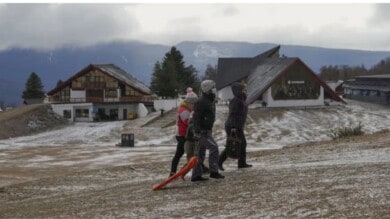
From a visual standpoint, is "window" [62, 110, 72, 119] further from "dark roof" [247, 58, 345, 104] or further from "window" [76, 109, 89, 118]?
"dark roof" [247, 58, 345, 104]

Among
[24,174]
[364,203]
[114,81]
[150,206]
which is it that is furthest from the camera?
[114,81]

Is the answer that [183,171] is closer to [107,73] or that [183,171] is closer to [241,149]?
[241,149]

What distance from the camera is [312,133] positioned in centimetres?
5134

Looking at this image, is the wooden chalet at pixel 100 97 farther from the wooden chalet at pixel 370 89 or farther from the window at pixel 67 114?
the wooden chalet at pixel 370 89

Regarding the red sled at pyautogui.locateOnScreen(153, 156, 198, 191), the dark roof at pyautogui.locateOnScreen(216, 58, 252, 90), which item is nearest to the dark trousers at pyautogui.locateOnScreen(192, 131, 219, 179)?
the red sled at pyautogui.locateOnScreen(153, 156, 198, 191)

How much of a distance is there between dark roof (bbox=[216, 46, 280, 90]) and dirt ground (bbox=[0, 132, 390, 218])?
6096 centimetres

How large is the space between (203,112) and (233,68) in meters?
68.9

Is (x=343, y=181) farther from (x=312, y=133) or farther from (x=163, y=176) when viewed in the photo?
(x=312, y=133)

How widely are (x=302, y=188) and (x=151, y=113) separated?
58.1 metres

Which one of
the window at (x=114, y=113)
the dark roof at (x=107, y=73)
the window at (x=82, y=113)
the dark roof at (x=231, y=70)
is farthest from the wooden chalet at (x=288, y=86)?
the window at (x=82, y=113)

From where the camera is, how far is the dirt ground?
9484 mm

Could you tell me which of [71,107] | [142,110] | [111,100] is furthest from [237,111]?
[111,100]

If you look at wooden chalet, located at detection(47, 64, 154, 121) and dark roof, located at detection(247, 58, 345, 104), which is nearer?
dark roof, located at detection(247, 58, 345, 104)

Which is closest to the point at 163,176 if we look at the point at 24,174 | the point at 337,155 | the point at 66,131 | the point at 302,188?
the point at 337,155
